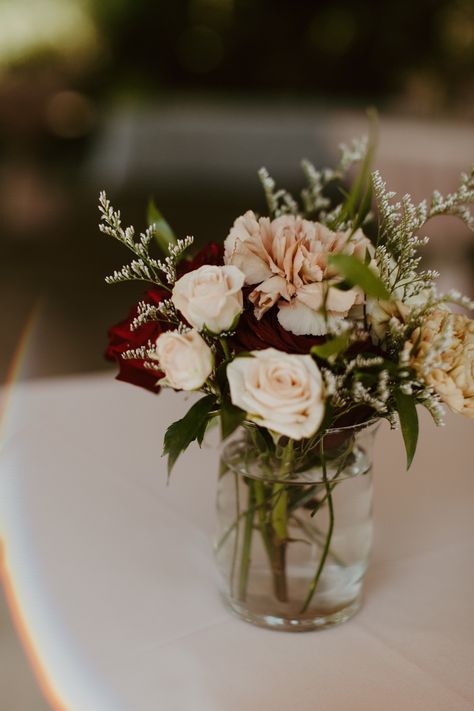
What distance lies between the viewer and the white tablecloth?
2.68 feet

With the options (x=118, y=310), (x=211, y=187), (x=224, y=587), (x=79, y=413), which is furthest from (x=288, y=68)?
(x=224, y=587)

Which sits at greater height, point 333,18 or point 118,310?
point 333,18

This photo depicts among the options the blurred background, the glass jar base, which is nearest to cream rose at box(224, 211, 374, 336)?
the glass jar base

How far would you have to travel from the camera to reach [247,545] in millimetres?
890

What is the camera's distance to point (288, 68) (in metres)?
7.52

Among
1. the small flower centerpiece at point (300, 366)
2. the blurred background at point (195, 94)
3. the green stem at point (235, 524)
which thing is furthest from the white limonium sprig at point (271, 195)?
the blurred background at point (195, 94)

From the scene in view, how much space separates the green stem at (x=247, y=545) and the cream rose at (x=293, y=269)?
0.72 ft

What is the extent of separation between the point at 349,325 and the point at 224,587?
38 cm

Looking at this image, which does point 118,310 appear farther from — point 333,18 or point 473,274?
point 333,18

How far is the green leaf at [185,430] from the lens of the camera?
75 centimetres

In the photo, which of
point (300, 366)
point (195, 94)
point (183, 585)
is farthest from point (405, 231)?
point (195, 94)

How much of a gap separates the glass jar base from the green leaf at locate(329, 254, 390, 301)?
1.30 ft

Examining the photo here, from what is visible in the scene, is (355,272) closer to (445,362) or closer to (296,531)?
(445,362)

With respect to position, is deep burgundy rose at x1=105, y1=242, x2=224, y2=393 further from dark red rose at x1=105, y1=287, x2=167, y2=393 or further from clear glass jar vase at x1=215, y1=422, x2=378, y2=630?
clear glass jar vase at x1=215, y1=422, x2=378, y2=630
